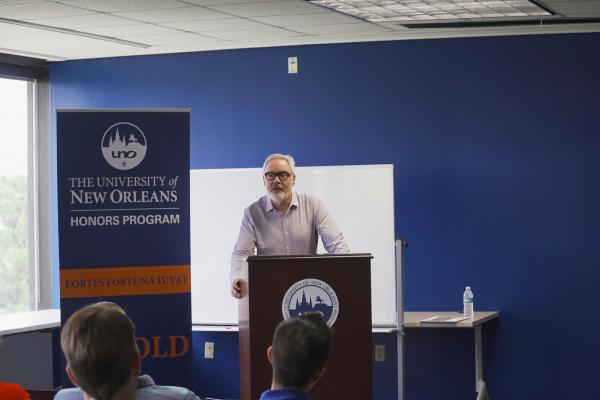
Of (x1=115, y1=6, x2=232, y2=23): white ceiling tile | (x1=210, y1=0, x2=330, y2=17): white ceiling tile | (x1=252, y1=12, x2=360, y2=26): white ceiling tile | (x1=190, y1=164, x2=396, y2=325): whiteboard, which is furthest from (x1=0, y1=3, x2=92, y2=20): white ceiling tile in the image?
(x1=190, y1=164, x2=396, y2=325): whiteboard

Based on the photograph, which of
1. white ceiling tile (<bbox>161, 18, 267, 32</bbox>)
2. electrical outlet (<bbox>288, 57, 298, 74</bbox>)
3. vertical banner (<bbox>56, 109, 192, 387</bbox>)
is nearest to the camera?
vertical banner (<bbox>56, 109, 192, 387</bbox>)

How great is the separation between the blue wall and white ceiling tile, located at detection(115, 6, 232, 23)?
59.5 inches

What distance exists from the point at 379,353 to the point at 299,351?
16.0 ft

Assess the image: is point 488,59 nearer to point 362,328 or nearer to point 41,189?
point 362,328

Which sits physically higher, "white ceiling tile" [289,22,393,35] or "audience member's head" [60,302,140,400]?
"white ceiling tile" [289,22,393,35]

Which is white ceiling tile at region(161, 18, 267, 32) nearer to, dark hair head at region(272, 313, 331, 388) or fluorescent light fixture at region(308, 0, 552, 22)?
fluorescent light fixture at region(308, 0, 552, 22)

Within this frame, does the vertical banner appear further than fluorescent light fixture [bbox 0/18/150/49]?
No

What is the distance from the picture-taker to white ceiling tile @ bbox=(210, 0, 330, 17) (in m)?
6.18

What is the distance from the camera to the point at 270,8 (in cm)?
632

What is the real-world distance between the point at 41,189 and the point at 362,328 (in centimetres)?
476

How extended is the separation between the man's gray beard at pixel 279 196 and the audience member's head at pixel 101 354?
350cm

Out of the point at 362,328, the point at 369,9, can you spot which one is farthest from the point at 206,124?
the point at 362,328

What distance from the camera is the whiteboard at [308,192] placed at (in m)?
7.24

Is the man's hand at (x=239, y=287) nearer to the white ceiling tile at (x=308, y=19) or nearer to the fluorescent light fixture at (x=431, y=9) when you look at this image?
the fluorescent light fixture at (x=431, y=9)
